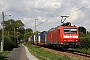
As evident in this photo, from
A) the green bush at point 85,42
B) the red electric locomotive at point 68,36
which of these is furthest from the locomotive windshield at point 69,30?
the green bush at point 85,42

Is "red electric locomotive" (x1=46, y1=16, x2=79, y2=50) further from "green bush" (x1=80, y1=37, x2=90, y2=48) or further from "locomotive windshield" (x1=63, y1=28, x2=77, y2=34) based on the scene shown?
"green bush" (x1=80, y1=37, x2=90, y2=48)

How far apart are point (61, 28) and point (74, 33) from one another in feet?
6.30

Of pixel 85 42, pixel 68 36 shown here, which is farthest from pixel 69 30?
pixel 85 42

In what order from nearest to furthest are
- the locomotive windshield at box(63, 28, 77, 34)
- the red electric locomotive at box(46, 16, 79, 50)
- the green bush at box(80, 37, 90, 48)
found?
the red electric locomotive at box(46, 16, 79, 50)
the locomotive windshield at box(63, 28, 77, 34)
the green bush at box(80, 37, 90, 48)

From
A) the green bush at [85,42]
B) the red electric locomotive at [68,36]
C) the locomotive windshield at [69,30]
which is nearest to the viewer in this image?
the red electric locomotive at [68,36]

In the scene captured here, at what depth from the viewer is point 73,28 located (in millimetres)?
40719

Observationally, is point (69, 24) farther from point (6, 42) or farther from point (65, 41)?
point (6, 42)

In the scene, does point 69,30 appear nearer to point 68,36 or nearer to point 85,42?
point 68,36

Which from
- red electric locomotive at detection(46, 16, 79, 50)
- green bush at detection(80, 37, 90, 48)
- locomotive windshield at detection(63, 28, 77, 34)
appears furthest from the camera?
green bush at detection(80, 37, 90, 48)

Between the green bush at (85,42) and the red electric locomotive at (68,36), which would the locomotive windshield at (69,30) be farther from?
Answer: the green bush at (85,42)

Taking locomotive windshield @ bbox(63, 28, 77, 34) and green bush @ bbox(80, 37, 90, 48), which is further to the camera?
green bush @ bbox(80, 37, 90, 48)

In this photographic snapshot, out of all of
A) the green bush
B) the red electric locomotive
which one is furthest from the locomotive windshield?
the green bush

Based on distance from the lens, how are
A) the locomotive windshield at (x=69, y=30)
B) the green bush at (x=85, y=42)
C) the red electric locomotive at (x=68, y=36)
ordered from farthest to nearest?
the green bush at (x=85, y=42), the locomotive windshield at (x=69, y=30), the red electric locomotive at (x=68, y=36)

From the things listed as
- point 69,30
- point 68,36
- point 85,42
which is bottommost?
point 85,42
